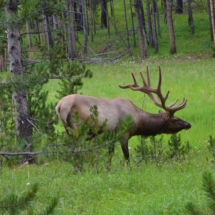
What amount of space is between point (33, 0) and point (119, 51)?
38987 millimetres

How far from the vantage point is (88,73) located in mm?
10555

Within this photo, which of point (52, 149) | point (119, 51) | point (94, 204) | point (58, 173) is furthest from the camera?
point (119, 51)

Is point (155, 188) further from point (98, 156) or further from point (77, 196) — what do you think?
point (98, 156)

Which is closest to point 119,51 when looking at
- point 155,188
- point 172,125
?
point 172,125

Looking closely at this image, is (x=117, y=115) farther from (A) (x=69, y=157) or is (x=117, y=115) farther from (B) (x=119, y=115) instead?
(A) (x=69, y=157)

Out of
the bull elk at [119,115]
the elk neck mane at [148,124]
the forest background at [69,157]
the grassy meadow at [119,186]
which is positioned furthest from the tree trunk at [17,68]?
the elk neck mane at [148,124]

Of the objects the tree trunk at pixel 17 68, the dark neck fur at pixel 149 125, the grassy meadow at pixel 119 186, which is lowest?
the grassy meadow at pixel 119 186

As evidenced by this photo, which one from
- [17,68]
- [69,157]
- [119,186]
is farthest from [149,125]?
[69,157]

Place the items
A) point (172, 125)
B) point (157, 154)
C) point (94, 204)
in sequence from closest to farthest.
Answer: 1. point (94, 204)
2. point (157, 154)
3. point (172, 125)

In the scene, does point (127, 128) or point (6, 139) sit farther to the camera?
point (6, 139)

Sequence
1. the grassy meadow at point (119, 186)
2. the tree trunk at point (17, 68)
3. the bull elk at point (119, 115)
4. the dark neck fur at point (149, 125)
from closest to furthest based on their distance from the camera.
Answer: the grassy meadow at point (119, 186), the bull elk at point (119, 115), the tree trunk at point (17, 68), the dark neck fur at point (149, 125)

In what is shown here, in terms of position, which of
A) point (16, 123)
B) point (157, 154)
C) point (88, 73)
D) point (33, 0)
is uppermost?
point (33, 0)

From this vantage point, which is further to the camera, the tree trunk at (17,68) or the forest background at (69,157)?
the tree trunk at (17,68)

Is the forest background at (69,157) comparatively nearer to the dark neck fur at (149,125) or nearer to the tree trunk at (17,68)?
the tree trunk at (17,68)
